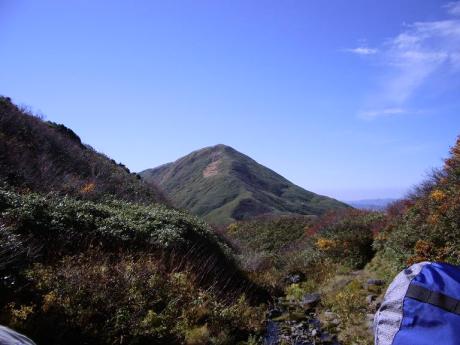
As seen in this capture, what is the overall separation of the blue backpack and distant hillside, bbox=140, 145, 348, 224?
76.4 m

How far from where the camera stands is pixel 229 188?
108375 mm

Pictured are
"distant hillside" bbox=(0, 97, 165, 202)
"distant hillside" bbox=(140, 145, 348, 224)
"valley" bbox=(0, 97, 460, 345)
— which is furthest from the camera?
"distant hillside" bbox=(140, 145, 348, 224)

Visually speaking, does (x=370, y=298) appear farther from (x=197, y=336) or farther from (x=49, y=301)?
(x=49, y=301)

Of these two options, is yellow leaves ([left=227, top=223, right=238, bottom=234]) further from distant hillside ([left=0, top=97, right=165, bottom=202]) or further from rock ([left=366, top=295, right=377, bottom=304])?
rock ([left=366, top=295, right=377, bottom=304])

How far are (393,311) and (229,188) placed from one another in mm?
105071

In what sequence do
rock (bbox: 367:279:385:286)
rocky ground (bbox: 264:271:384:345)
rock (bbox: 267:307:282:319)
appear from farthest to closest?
rock (bbox: 367:279:385:286)
rock (bbox: 267:307:282:319)
rocky ground (bbox: 264:271:384:345)

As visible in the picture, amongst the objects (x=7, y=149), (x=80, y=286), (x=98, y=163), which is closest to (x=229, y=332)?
(x=80, y=286)

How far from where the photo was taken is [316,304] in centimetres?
1108

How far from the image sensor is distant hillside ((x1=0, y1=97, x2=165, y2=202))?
14609 millimetres

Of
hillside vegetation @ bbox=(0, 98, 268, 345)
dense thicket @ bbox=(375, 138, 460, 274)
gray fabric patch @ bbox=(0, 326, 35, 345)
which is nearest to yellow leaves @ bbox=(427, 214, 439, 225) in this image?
dense thicket @ bbox=(375, 138, 460, 274)

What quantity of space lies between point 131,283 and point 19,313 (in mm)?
2247

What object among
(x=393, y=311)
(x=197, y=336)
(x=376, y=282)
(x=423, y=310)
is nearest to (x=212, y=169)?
(x=376, y=282)

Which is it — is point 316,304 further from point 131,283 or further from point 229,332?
point 131,283

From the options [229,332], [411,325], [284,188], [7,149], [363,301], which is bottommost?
[229,332]
